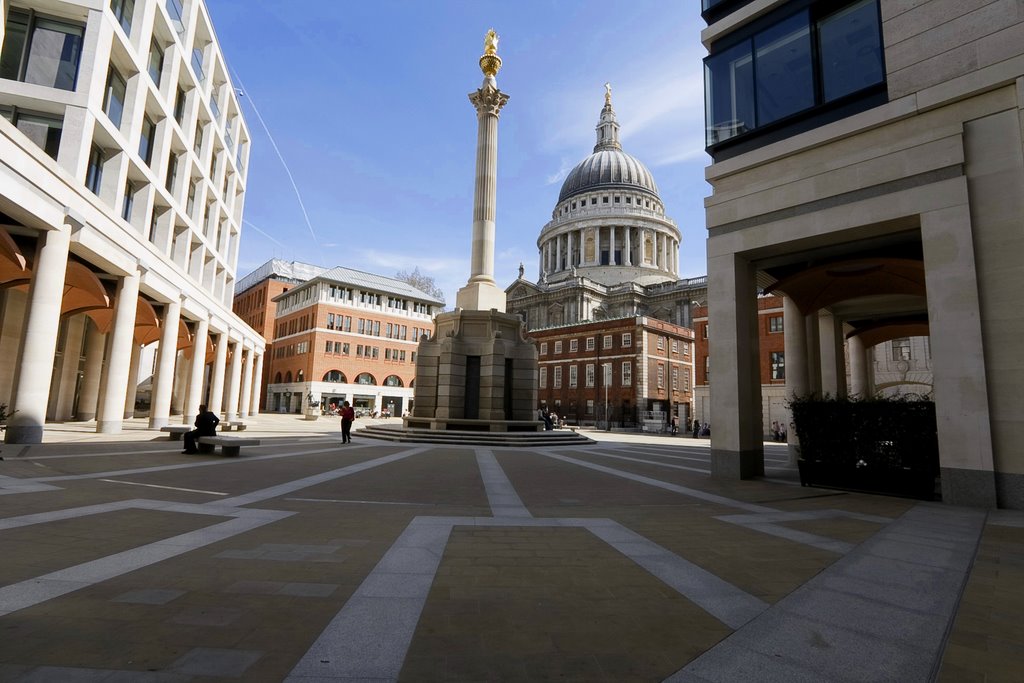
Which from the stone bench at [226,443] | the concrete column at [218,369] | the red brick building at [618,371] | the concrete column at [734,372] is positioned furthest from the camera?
the red brick building at [618,371]

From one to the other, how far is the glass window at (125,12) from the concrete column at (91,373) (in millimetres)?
19593

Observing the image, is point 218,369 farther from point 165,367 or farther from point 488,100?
point 488,100

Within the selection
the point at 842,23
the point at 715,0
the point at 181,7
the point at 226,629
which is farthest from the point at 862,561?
the point at 181,7

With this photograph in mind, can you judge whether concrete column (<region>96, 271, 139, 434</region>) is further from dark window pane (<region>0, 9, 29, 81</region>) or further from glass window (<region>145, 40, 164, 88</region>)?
glass window (<region>145, 40, 164, 88</region>)

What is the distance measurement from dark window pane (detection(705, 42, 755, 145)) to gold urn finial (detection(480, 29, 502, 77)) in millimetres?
16023

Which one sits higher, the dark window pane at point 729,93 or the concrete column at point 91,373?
the dark window pane at point 729,93

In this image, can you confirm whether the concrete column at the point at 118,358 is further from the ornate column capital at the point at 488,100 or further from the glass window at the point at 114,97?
the ornate column capital at the point at 488,100

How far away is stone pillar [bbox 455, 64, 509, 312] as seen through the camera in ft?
83.7

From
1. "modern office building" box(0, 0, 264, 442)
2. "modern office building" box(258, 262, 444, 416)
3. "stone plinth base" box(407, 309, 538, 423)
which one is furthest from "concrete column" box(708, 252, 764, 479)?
"modern office building" box(258, 262, 444, 416)

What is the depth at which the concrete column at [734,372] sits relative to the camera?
12781 millimetres

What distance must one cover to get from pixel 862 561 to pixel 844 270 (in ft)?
38.4

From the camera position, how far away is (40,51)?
19.0 metres

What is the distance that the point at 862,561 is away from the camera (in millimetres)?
5352

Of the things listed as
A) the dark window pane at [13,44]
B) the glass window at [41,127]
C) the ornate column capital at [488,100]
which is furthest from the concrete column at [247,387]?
the ornate column capital at [488,100]
